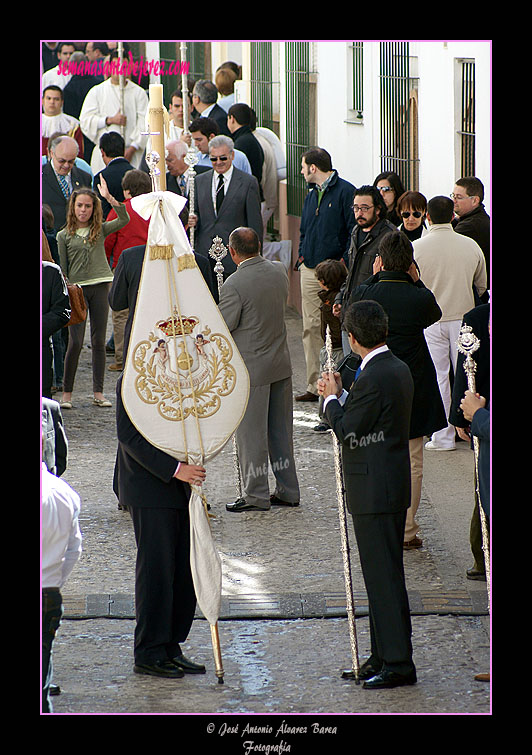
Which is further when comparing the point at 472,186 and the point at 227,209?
the point at 227,209

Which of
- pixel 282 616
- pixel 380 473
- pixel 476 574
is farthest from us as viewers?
pixel 476 574

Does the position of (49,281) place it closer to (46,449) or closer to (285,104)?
(46,449)

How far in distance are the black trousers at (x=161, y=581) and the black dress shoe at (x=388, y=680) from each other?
0.94m

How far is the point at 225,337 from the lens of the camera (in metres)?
5.92

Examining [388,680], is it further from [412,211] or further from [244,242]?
[412,211]

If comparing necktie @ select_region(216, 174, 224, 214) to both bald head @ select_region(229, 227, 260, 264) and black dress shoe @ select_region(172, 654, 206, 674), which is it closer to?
bald head @ select_region(229, 227, 260, 264)

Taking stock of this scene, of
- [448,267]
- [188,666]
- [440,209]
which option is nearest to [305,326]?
[448,267]

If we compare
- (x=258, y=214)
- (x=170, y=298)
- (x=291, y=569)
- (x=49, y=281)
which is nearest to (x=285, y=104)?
(x=258, y=214)

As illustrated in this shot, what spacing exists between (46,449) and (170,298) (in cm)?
103

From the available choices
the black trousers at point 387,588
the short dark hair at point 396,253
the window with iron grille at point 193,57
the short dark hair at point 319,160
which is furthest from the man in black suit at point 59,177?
the window with iron grille at point 193,57

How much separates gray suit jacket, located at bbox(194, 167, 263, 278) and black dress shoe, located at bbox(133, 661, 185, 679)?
6.41 meters

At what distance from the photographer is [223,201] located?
12.0 m

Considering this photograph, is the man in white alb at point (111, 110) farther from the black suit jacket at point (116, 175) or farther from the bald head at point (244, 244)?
the bald head at point (244, 244)

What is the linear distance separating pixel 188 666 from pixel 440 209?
4717mm
